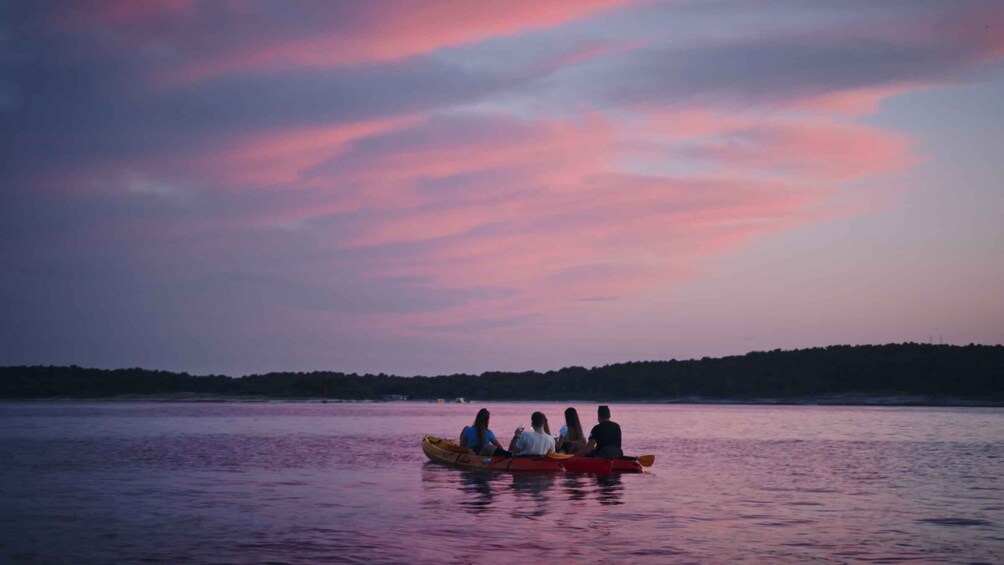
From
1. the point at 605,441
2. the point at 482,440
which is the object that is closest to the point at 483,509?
the point at 605,441

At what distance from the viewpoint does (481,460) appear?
106ft

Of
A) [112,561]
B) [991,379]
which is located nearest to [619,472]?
[112,561]

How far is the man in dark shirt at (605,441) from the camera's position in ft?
102

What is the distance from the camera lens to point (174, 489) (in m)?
26.2

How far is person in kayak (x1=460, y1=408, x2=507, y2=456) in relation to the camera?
A: 3225 cm

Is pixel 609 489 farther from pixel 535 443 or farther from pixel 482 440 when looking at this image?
pixel 482 440

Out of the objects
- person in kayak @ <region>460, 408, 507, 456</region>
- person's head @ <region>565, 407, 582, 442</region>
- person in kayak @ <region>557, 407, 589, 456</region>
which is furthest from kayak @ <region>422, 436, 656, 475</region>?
person's head @ <region>565, 407, 582, 442</region>

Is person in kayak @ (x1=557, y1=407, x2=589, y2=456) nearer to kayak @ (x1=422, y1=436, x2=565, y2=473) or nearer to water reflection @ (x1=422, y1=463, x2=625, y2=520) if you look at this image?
water reflection @ (x1=422, y1=463, x2=625, y2=520)

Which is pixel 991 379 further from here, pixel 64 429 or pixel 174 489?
pixel 174 489

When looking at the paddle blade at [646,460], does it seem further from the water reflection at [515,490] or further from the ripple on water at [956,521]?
the ripple on water at [956,521]

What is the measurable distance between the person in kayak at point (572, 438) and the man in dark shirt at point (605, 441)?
31cm

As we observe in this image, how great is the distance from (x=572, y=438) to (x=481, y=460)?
10.3ft

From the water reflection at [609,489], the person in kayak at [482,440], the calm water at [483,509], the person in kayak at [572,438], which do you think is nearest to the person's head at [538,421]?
the person in kayak at [572,438]

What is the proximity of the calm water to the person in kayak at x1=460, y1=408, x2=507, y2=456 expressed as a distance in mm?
1037
